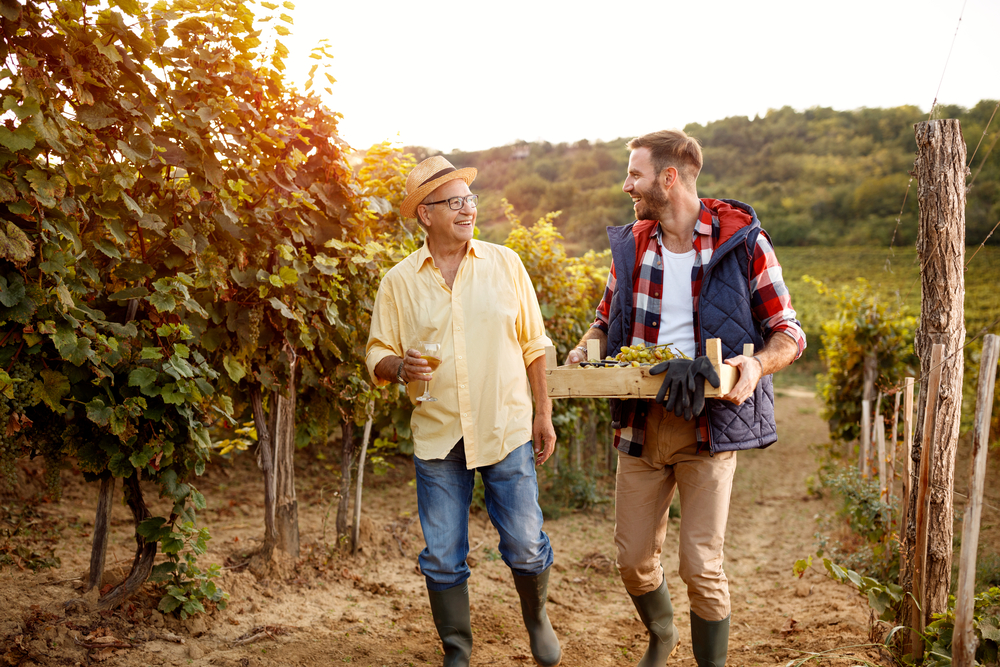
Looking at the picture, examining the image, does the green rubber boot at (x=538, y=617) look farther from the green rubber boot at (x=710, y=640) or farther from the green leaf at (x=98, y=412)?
the green leaf at (x=98, y=412)

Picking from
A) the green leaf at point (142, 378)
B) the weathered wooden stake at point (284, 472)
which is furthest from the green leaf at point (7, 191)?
the weathered wooden stake at point (284, 472)

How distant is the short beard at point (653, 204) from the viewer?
8.66 feet

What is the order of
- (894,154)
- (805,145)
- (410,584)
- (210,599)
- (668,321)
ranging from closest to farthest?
(668,321) < (210,599) < (410,584) < (894,154) < (805,145)

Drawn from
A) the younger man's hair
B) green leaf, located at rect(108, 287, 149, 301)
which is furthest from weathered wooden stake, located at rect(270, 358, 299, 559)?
the younger man's hair

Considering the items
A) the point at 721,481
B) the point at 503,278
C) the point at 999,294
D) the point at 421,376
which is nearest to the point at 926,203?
the point at 721,481

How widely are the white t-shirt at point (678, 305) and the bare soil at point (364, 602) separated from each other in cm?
143

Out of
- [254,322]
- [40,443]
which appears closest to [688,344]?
[254,322]

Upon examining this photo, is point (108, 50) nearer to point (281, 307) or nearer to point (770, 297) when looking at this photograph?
point (281, 307)

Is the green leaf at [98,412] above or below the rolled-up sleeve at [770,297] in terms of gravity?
below

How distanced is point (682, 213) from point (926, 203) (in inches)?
42.1

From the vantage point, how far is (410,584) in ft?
13.5

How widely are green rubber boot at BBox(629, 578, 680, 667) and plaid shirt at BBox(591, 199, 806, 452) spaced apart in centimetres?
63

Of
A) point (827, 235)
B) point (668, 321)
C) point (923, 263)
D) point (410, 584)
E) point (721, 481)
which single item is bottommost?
point (410, 584)

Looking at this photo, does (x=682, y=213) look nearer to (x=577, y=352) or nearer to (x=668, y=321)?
(x=668, y=321)
